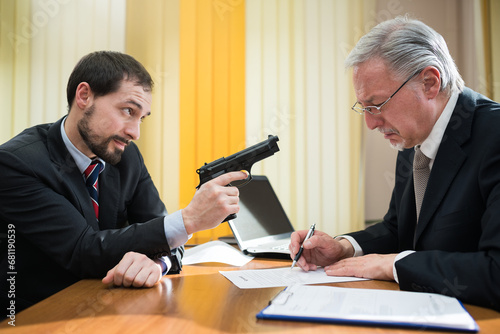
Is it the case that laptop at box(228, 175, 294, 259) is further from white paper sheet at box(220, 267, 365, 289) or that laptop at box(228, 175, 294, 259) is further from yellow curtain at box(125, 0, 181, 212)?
yellow curtain at box(125, 0, 181, 212)

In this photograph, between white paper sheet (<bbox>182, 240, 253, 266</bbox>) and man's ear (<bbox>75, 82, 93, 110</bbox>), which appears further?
man's ear (<bbox>75, 82, 93, 110</bbox>)

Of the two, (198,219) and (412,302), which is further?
(198,219)

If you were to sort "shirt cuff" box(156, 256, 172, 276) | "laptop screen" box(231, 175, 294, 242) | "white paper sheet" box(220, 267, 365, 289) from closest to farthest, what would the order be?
"white paper sheet" box(220, 267, 365, 289)
"shirt cuff" box(156, 256, 172, 276)
"laptop screen" box(231, 175, 294, 242)

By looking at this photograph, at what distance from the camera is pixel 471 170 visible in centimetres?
107

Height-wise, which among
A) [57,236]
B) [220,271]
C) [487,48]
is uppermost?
[487,48]

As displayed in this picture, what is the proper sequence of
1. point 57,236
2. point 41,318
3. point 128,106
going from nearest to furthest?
point 41,318
point 57,236
point 128,106

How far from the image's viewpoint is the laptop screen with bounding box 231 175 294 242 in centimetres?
170

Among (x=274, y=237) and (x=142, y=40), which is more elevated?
(x=142, y=40)

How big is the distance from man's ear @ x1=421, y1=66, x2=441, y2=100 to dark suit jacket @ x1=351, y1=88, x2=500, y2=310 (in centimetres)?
8

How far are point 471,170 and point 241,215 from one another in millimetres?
939

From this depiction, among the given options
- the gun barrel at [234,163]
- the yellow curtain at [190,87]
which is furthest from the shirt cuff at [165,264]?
the yellow curtain at [190,87]

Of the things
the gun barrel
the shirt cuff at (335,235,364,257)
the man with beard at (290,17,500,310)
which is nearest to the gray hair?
the man with beard at (290,17,500,310)

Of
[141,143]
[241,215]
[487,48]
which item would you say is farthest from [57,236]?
[487,48]

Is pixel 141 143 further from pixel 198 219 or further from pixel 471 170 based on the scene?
pixel 471 170
